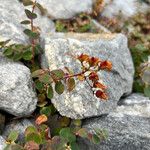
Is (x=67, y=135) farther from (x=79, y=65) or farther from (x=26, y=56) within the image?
(x=26, y=56)

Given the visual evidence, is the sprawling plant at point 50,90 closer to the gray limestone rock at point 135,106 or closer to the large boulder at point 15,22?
the large boulder at point 15,22

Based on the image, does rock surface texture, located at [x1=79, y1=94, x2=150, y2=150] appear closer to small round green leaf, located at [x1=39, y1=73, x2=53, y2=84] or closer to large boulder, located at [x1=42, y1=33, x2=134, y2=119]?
large boulder, located at [x1=42, y1=33, x2=134, y2=119]

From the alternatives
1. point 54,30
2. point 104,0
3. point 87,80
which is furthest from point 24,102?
point 104,0

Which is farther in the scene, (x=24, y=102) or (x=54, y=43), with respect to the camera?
(x=54, y=43)

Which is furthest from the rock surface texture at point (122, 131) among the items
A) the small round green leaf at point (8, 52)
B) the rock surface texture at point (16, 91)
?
the small round green leaf at point (8, 52)

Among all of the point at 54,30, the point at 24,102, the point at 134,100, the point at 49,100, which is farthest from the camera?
the point at 54,30

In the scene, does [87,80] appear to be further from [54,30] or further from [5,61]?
[54,30]
